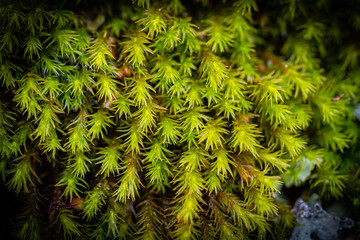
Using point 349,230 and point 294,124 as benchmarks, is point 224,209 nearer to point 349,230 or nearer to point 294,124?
point 294,124

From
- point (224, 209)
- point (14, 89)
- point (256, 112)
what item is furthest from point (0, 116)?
point (256, 112)

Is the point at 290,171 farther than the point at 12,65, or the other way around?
the point at 290,171

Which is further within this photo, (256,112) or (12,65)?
(256,112)

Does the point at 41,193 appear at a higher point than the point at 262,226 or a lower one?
lower

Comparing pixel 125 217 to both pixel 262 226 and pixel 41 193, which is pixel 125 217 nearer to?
pixel 41 193

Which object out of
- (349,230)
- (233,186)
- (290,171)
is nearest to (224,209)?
(233,186)

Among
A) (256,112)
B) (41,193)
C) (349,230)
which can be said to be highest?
(256,112)
